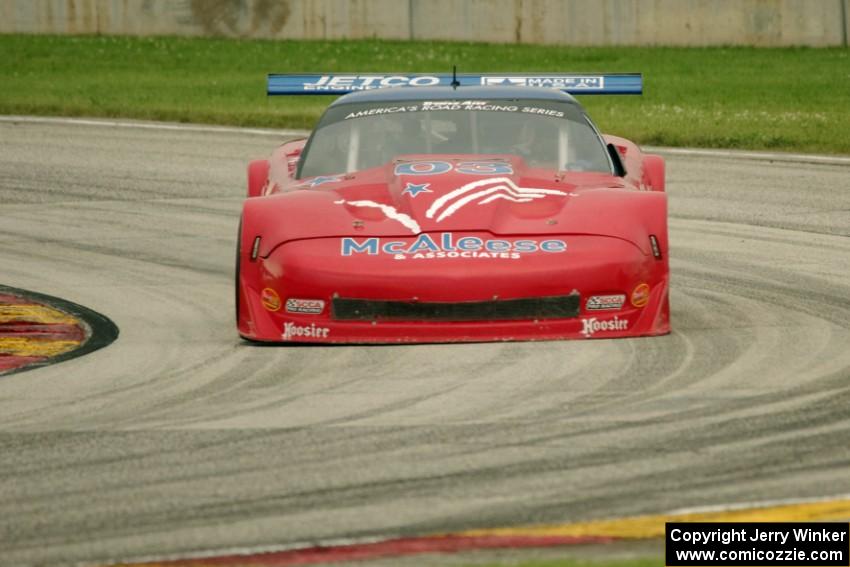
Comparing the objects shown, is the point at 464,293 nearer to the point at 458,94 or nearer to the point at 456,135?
the point at 456,135

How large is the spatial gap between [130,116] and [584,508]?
51.2 ft

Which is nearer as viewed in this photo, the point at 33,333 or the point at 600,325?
the point at 600,325

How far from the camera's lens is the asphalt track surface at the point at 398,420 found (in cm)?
527

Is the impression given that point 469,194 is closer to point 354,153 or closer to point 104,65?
point 354,153

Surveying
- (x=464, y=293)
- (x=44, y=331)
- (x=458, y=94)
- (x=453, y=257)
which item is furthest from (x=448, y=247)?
(x=44, y=331)

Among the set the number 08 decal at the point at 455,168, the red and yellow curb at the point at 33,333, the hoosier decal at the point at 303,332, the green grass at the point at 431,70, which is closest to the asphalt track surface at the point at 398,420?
the hoosier decal at the point at 303,332

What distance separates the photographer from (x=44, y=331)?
8.65 m

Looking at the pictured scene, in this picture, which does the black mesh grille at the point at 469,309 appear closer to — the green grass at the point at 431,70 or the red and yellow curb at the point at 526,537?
the red and yellow curb at the point at 526,537

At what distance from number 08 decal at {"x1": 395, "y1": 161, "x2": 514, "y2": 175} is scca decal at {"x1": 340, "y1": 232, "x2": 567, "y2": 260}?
0.73 meters

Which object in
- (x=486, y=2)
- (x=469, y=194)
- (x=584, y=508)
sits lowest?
(x=584, y=508)

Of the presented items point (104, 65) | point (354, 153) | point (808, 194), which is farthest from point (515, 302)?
point (104, 65)

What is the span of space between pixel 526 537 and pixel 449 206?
3411 millimetres

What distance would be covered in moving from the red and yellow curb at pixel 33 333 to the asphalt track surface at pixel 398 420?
0.83 ft

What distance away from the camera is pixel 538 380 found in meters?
7.15
